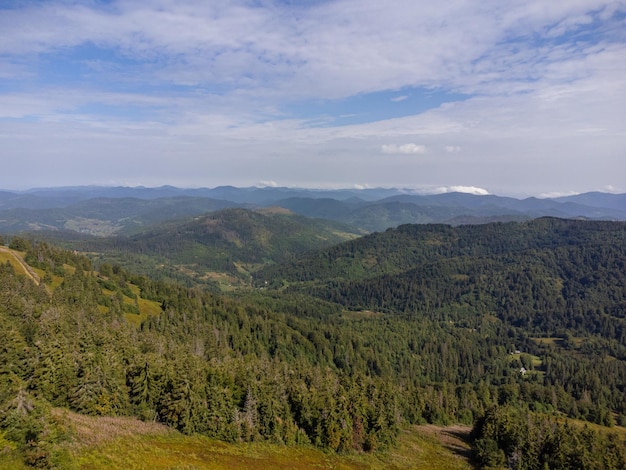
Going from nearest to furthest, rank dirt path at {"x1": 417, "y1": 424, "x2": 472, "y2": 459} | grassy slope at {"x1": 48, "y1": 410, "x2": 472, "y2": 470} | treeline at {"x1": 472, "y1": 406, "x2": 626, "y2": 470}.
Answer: grassy slope at {"x1": 48, "y1": 410, "x2": 472, "y2": 470} → treeline at {"x1": 472, "y1": 406, "x2": 626, "y2": 470} → dirt path at {"x1": 417, "y1": 424, "x2": 472, "y2": 459}

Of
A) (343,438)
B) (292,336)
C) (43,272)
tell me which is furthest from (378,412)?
(43,272)

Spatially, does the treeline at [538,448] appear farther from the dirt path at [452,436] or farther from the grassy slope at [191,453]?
the grassy slope at [191,453]

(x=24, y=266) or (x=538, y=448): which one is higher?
(x=24, y=266)

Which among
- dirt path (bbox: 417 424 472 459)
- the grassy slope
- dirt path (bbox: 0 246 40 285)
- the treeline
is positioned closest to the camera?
the grassy slope

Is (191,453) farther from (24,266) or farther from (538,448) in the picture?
(24,266)

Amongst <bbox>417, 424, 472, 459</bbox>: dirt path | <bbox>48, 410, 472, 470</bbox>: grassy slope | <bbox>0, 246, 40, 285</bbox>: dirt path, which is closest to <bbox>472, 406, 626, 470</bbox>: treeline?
<bbox>417, 424, 472, 459</bbox>: dirt path

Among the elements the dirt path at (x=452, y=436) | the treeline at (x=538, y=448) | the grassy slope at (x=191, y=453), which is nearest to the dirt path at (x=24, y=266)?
the grassy slope at (x=191, y=453)

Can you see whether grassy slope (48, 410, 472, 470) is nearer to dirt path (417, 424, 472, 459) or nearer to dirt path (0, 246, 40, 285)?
dirt path (417, 424, 472, 459)

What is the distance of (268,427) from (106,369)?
97.6ft

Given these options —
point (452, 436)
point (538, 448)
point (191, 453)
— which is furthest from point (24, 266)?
point (538, 448)

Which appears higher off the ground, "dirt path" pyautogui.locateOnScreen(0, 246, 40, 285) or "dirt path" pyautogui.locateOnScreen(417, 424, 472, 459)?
"dirt path" pyautogui.locateOnScreen(0, 246, 40, 285)

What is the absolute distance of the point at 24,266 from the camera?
14712cm

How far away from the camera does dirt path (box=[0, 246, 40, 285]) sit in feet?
449

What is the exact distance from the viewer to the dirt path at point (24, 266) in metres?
137
